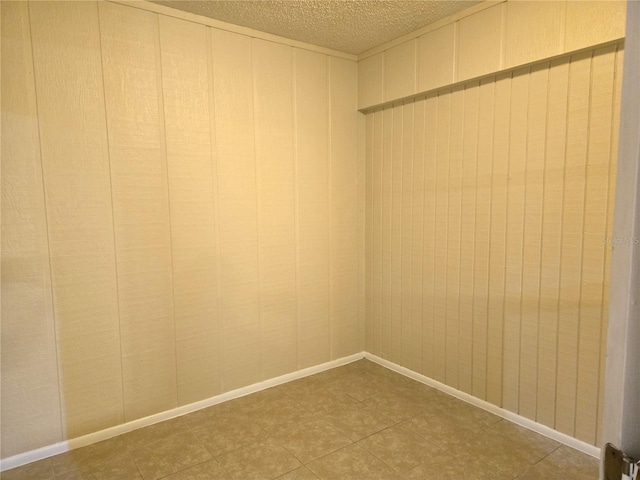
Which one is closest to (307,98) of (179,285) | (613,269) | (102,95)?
(102,95)

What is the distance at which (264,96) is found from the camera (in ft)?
8.75

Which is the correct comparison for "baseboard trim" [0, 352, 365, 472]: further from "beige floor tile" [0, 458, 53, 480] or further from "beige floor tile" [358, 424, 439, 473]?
"beige floor tile" [358, 424, 439, 473]

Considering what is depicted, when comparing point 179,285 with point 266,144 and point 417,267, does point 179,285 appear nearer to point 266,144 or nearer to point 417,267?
point 266,144

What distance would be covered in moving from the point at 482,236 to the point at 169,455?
2.09 meters

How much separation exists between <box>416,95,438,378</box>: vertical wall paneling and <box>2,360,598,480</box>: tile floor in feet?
1.11

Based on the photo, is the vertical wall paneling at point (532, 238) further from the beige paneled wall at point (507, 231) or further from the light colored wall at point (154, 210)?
the light colored wall at point (154, 210)

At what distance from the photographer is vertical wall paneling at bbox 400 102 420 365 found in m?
2.82

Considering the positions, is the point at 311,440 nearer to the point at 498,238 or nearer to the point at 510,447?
the point at 510,447

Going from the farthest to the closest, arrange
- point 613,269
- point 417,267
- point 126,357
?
1. point 417,267
2. point 126,357
3. point 613,269

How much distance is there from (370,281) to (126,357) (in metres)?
1.81

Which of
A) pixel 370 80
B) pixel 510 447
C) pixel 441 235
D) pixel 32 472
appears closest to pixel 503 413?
pixel 510 447

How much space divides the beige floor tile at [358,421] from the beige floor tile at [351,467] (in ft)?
0.46

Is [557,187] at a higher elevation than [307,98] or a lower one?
lower

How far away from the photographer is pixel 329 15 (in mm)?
2402
